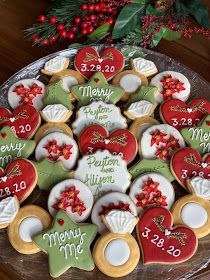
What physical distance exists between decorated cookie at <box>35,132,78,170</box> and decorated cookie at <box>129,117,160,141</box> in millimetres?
135

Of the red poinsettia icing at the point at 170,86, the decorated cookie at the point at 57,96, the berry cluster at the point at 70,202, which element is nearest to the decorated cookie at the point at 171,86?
the red poinsettia icing at the point at 170,86

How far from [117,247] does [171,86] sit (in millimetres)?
408

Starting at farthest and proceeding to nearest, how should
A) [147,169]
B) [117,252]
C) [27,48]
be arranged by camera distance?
[27,48] → [147,169] → [117,252]

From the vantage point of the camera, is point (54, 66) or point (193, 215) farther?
point (54, 66)

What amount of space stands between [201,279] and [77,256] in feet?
0.81

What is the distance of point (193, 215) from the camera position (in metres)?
0.95

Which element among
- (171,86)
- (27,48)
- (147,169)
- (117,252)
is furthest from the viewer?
(27,48)

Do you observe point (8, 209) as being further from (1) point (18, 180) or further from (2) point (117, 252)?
(2) point (117, 252)

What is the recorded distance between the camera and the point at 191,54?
126cm

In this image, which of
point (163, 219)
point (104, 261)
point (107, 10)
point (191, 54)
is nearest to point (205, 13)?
point (191, 54)

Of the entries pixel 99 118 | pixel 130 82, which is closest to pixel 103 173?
pixel 99 118

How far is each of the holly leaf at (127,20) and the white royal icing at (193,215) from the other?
47 centimetres

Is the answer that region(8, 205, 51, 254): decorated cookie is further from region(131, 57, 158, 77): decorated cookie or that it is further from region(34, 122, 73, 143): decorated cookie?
region(131, 57, 158, 77): decorated cookie

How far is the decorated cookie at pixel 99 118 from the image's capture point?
3.49 feet
